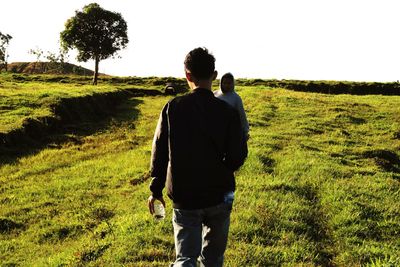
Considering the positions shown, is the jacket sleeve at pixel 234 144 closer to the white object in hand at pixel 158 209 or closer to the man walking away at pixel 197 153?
the man walking away at pixel 197 153

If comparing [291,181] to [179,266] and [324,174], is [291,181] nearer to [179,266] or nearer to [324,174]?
[324,174]

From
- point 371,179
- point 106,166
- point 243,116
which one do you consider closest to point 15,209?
point 106,166

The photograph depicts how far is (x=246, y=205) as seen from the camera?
9.66 meters

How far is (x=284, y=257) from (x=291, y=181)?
16.2ft

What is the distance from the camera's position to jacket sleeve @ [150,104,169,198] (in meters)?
4.44

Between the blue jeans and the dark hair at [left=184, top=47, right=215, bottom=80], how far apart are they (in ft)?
4.34

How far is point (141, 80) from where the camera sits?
2475 inches

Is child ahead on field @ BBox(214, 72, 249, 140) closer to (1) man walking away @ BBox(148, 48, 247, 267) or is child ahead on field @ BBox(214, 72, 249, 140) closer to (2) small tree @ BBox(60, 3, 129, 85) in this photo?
(1) man walking away @ BBox(148, 48, 247, 267)

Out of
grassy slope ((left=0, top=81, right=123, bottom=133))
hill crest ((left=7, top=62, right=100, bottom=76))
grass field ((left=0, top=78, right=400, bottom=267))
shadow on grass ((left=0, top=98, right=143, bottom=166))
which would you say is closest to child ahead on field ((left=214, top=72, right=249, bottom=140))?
grass field ((left=0, top=78, right=400, bottom=267))

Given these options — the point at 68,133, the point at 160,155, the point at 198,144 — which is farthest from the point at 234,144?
the point at 68,133

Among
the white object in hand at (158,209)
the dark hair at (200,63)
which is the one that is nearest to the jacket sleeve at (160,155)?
the white object in hand at (158,209)

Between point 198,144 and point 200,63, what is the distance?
796mm

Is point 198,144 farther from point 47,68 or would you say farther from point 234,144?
point 47,68

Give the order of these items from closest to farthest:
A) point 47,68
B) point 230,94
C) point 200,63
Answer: point 200,63 → point 230,94 → point 47,68
